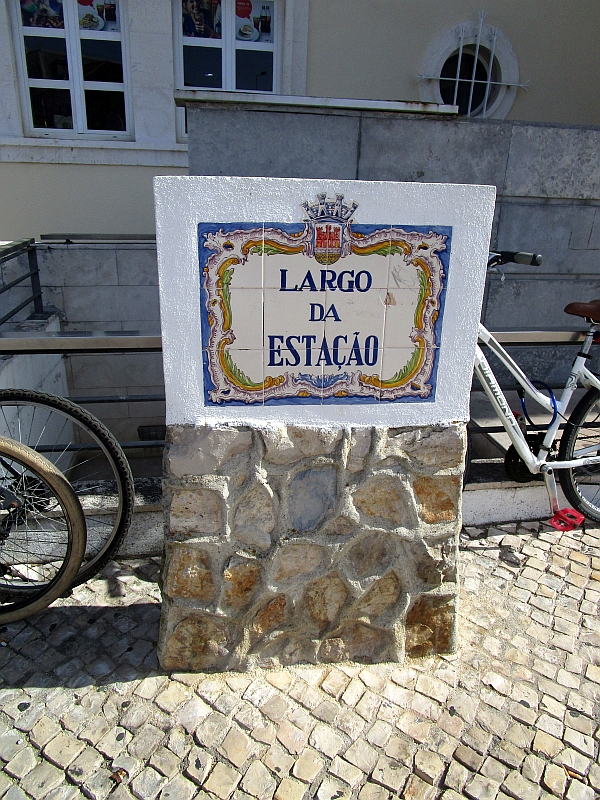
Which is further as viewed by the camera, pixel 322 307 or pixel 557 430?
pixel 557 430

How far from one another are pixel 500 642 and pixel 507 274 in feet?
11.9

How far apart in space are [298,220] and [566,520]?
7.48 ft

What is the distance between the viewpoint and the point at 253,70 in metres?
7.31

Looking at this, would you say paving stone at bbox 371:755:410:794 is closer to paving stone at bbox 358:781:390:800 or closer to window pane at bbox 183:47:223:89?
paving stone at bbox 358:781:390:800

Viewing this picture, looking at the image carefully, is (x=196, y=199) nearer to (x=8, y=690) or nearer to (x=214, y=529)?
(x=214, y=529)

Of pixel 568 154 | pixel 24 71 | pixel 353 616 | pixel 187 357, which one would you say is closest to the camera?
pixel 187 357

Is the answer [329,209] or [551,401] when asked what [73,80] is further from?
[551,401]

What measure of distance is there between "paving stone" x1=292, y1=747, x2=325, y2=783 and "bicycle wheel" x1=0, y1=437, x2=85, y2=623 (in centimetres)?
119

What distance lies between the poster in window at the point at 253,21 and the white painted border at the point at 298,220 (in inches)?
257

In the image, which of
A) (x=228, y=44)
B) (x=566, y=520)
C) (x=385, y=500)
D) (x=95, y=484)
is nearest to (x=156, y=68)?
(x=228, y=44)

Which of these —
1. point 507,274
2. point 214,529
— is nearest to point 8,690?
point 214,529

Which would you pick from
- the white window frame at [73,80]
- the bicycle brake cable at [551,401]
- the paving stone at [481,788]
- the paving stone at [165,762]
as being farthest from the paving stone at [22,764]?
the white window frame at [73,80]

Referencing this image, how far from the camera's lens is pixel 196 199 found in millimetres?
1895

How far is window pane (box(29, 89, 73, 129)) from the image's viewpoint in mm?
7082
